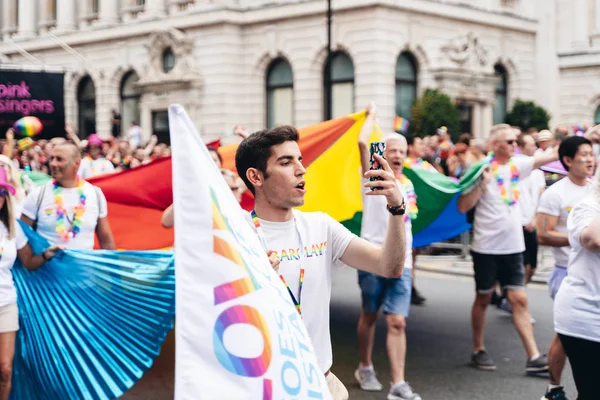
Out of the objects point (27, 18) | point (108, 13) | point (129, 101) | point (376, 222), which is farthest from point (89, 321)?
point (27, 18)

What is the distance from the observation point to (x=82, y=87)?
37.5 metres

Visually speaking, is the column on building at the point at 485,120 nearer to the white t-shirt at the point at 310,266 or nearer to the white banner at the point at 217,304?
the white t-shirt at the point at 310,266

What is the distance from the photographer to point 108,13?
119 ft

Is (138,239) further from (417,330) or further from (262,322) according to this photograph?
(262,322)

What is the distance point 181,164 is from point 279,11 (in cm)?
2799

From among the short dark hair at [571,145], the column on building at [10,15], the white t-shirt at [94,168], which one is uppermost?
the column on building at [10,15]

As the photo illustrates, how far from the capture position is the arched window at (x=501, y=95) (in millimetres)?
32938

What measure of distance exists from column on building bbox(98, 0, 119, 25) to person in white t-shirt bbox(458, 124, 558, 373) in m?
30.8

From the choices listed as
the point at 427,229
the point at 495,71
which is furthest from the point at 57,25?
the point at 427,229

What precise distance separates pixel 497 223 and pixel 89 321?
366cm

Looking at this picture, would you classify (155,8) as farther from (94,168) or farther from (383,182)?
(383,182)

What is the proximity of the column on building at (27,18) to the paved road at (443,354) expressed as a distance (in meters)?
32.9

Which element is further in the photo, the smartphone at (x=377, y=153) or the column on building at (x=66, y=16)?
the column on building at (x=66, y=16)

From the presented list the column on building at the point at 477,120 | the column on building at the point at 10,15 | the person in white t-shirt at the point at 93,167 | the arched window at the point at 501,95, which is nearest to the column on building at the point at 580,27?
the arched window at the point at 501,95
